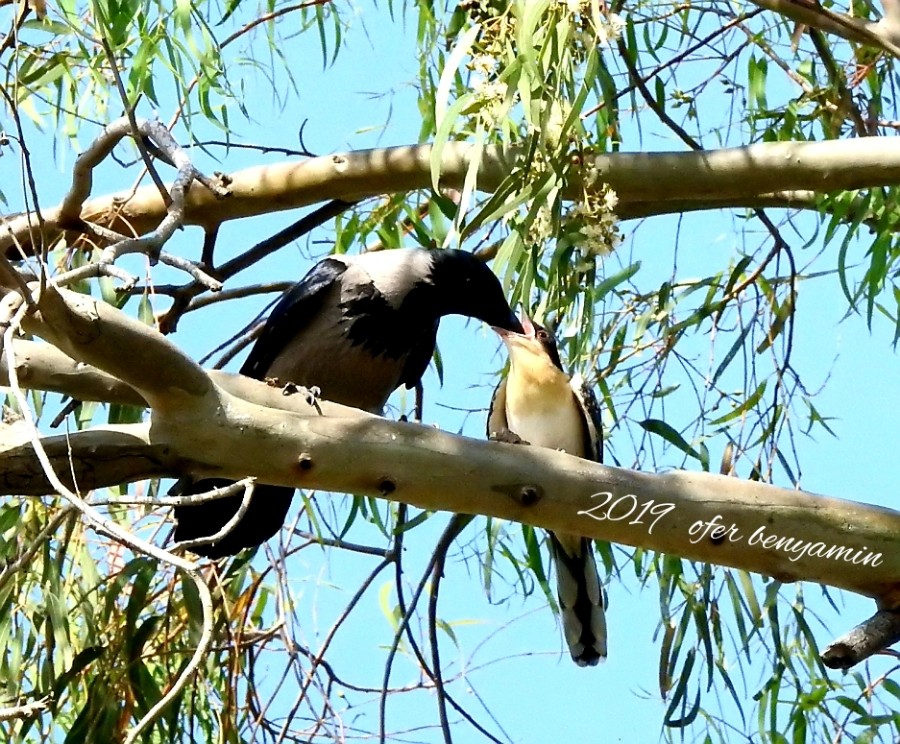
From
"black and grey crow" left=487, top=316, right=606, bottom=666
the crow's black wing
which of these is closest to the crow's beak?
"black and grey crow" left=487, top=316, right=606, bottom=666

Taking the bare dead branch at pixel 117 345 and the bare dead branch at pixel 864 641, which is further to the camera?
the bare dead branch at pixel 864 641

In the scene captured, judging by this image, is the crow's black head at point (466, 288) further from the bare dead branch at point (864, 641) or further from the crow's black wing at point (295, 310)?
the bare dead branch at point (864, 641)

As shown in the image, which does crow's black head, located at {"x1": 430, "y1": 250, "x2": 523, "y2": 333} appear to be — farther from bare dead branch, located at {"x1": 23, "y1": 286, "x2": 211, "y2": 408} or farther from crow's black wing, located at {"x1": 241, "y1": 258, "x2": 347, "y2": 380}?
bare dead branch, located at {"x1": 23, "y1": 286, "x2": 211, "y2": 408}

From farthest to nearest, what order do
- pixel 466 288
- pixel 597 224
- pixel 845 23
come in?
1. pixel 466 288
2. pixel 845 23
3. pixel 597 224

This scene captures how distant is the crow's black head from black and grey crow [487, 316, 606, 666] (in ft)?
0.18

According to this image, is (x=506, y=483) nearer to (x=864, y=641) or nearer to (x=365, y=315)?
(x=864, y=641)

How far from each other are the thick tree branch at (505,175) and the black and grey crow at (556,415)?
387 millimetres

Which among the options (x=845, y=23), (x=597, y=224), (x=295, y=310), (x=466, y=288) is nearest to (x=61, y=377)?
(x=597, y=224)

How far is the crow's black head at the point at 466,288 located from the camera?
2662mm

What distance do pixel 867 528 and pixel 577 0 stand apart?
2.48 feet

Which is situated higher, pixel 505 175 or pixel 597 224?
pixel 505 175

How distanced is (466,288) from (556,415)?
0.99ft

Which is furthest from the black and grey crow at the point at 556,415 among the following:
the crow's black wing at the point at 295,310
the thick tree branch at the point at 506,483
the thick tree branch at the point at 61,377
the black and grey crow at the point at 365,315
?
the thick tree branch at the point at 61,377

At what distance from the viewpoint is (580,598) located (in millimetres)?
2586
